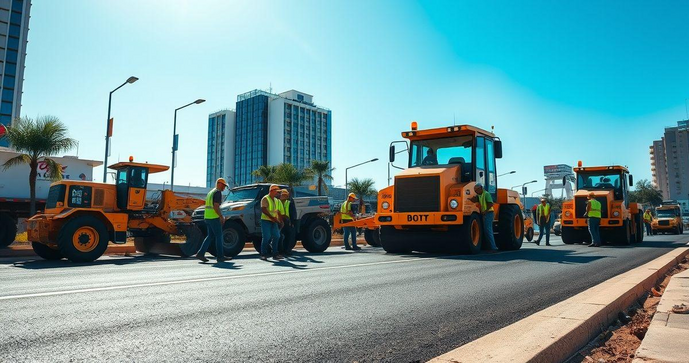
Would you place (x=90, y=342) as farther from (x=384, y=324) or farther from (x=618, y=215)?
(x=618, y=215)

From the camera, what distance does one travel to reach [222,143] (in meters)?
114

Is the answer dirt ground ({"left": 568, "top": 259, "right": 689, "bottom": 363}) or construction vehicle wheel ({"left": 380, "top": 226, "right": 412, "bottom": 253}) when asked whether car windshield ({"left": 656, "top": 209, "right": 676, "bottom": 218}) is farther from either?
dirt ground ({"left": 568, "top": 259, "right": 689, "bottom": 363})

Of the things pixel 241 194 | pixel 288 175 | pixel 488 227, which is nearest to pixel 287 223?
pixel 241 194

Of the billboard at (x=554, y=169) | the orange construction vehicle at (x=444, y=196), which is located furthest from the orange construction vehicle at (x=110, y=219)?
the billboard at (x=554, y=169)

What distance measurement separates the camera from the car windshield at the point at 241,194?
13.3m

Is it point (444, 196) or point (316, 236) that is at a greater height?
point (444, 196)

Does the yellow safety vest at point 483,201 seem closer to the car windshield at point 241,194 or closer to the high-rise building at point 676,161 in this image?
the car windshield at point 241,194

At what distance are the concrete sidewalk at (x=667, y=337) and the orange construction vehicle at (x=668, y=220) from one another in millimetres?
35449

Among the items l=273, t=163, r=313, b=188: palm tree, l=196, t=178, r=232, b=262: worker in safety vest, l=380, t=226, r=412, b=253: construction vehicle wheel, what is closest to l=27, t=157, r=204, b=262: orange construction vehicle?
l=196, t=178, r=232, b=262: worker in safety vest

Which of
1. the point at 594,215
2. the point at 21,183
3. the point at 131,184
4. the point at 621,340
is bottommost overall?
the point at 621,340

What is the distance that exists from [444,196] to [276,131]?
3769 inches

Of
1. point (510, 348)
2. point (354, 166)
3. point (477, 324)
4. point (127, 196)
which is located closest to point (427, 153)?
point (127, 196)

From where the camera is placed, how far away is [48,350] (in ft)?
9.74

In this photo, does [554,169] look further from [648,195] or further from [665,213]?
[665,213]
